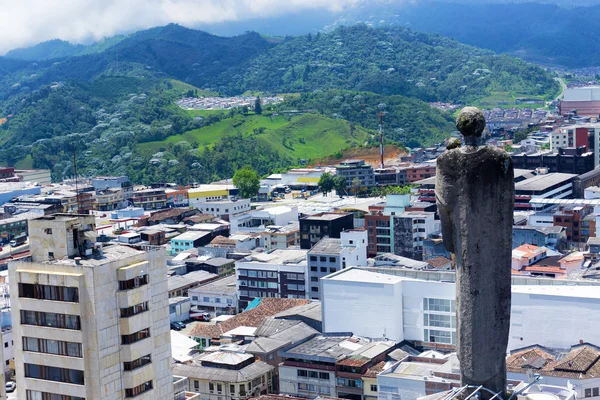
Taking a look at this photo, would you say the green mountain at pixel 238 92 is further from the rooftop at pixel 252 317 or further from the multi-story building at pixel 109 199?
the rooftop at pixel 252 317

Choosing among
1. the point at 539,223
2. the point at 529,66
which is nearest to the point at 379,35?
the point at 529,66

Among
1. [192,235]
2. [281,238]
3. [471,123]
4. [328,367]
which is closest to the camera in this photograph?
[471,123]

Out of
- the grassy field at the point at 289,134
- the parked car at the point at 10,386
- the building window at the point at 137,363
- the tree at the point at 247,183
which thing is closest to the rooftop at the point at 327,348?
the parked car at the point at 10,386

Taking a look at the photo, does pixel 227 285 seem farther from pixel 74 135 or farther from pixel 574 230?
pixel 74 135

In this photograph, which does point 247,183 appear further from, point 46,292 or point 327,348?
point 46,292

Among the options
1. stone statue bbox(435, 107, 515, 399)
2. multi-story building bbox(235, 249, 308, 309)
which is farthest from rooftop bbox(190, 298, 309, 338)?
stone statue bbox(435, 107, 515, 399)

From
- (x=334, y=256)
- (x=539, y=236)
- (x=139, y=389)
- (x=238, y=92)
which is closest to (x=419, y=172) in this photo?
(x=539, y=236)

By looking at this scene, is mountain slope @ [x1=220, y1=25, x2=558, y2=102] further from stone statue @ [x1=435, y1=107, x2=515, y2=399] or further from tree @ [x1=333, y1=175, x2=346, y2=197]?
stone statue @ [x1=435, y1=107, x2=515, y2=399]
